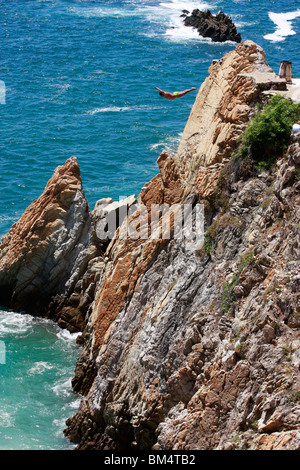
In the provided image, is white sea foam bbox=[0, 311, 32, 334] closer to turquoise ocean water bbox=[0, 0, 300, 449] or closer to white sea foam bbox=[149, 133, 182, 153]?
turquoise ocean water bbox=[0, 0, 300, 449]

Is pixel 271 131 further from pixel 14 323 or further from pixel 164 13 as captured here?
pixel 164 13

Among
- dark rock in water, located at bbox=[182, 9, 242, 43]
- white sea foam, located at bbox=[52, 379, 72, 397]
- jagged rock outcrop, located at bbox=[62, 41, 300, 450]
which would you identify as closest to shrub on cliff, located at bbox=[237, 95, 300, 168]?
jagged rock outcrop, located at bbox=[62, 41, 300, 450]

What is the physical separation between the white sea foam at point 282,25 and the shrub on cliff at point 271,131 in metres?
60.3

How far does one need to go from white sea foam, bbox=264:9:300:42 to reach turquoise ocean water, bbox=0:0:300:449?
14 centimetres

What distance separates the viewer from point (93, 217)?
36438mm

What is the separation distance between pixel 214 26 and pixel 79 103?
28.3 metres

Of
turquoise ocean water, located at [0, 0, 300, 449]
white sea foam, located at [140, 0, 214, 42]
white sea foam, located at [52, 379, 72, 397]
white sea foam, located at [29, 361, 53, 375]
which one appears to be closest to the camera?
white sea foam, located at [52, 379, 72, 397]

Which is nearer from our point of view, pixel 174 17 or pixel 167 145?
pixel 167 145

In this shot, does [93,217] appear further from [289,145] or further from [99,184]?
[289,145]

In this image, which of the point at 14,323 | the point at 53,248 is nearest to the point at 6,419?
the point at 14,323

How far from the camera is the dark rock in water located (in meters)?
82.1

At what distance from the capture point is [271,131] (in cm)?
2352

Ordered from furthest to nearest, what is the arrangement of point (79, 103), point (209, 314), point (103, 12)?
point (103, 12) < point (79, 103) < point (209, 314)

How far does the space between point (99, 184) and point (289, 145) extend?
2726 cm
